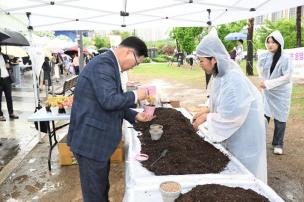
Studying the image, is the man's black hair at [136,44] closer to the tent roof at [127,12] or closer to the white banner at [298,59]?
the tent roof at [127,12]

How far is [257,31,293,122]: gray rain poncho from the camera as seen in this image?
4504mm

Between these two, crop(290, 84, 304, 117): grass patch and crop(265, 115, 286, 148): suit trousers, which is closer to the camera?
crop(265, 115, 286, 148): suit trousers

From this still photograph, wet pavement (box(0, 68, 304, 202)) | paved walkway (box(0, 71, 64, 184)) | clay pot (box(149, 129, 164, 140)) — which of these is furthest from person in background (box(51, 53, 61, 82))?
clay pot (box(149, 129, 164, 140))

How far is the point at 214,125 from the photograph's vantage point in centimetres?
247

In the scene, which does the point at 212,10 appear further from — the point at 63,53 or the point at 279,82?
the point at 63,53

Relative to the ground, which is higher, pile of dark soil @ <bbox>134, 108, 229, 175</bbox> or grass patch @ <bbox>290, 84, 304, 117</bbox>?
pile of dark soil @ <bbox>134, 108, 229, 175</bbox>

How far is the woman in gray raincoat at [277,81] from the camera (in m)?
4.51

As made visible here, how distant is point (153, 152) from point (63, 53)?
19753mm

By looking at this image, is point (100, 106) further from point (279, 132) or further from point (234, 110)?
point (279, 132)

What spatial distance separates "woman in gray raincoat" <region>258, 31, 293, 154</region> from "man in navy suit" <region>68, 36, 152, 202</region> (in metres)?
2.99

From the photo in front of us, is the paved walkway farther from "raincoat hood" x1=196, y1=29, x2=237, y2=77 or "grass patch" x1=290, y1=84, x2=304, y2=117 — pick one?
"grass patch" x1=290, y1=84, x2=304, y2=117

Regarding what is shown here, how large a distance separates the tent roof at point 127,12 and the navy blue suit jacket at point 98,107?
11.4 feet

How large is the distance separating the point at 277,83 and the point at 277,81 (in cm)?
3

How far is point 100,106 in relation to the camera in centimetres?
214
